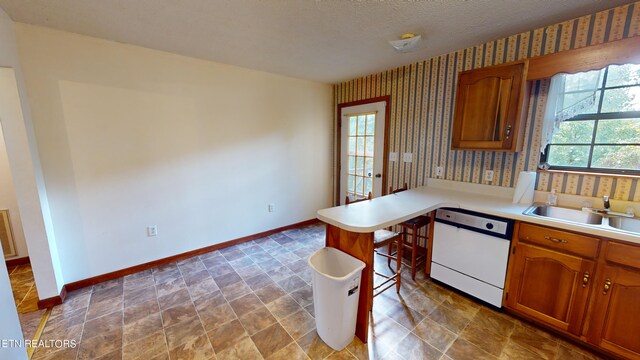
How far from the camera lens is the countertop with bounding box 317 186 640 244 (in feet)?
4.99

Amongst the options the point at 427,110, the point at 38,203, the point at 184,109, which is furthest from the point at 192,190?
the point at 427,110

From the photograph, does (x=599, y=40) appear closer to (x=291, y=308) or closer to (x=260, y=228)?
(x=291, y=308)

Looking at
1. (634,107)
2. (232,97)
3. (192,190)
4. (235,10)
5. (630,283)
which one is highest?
(235,10)

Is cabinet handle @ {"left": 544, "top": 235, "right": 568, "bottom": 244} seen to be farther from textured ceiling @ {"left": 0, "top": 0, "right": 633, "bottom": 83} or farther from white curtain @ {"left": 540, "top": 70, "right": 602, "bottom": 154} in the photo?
textured ceiling @ {"left": 0, "top": 0, "right": 633, "bottom": 83}

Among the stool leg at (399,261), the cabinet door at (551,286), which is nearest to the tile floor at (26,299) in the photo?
the stool leg at (399,261)

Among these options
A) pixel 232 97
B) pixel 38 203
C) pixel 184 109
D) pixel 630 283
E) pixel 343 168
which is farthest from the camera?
pixel 343 168

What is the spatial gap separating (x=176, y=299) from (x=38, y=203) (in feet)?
4.39

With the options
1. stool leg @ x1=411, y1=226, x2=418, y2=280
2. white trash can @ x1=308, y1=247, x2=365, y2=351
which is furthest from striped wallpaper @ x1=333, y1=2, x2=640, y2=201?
white trash can @ x1=308, y1=247, x2=365, y2=351

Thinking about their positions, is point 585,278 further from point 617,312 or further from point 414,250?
point 414,250

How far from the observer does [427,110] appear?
2.76 meters

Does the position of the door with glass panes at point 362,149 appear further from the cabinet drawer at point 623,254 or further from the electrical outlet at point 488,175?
the cabinet drawer at point 623,254

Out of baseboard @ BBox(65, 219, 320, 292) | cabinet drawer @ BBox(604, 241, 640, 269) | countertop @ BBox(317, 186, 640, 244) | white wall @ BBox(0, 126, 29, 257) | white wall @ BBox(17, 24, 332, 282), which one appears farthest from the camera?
white wall @ BBox(0, 126, 29, 257)

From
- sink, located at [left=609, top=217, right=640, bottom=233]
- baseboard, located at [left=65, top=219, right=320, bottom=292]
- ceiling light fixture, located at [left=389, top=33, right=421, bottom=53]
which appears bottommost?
baseboard, located at [left=65, top=219, right=320, bottom=292]

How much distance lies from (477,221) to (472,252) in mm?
281
